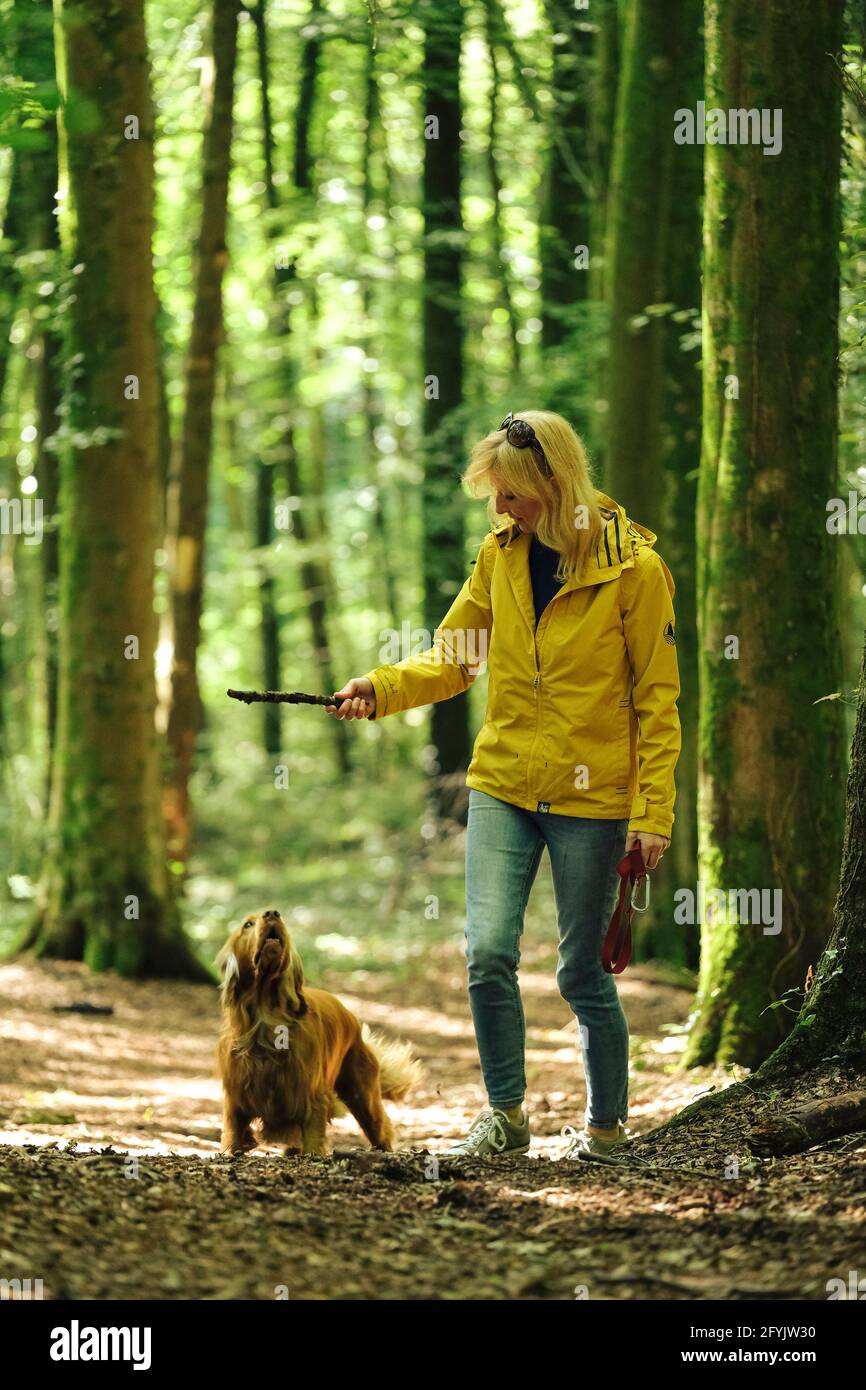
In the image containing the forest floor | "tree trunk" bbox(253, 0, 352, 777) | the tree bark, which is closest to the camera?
the forest floor

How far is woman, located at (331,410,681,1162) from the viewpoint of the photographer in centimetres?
511

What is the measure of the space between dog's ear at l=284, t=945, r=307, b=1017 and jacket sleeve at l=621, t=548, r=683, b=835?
166cm

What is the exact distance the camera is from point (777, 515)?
21.8 feet

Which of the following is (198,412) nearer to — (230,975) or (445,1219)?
(230,975)

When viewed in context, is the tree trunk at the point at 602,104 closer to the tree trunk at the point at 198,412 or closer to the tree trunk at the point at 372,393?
the tree trunk at the point at 198,412

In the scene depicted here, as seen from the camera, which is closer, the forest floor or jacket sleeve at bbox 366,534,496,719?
the forest floor

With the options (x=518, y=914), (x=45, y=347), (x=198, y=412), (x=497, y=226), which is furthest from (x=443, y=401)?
(x=518, y=914)

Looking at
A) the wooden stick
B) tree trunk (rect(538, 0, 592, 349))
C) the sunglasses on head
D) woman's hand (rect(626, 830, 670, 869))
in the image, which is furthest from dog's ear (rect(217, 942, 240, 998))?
tree trunk (rect(538, 0, 592, 349))

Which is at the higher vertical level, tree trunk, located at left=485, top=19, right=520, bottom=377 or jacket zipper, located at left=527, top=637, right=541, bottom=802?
tree trunk, located at left=485, top=19, right=520, bottom=377

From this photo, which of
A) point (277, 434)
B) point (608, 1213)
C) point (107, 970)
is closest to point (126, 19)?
point (107, 970)

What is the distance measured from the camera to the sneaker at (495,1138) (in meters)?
5.27

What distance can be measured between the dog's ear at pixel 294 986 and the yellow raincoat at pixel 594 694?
1263 mm

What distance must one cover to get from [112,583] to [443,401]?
810 cm

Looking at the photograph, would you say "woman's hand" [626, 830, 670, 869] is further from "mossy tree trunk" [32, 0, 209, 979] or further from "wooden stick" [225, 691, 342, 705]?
"mossy tree trunk" [32, 0, 209, 979]
